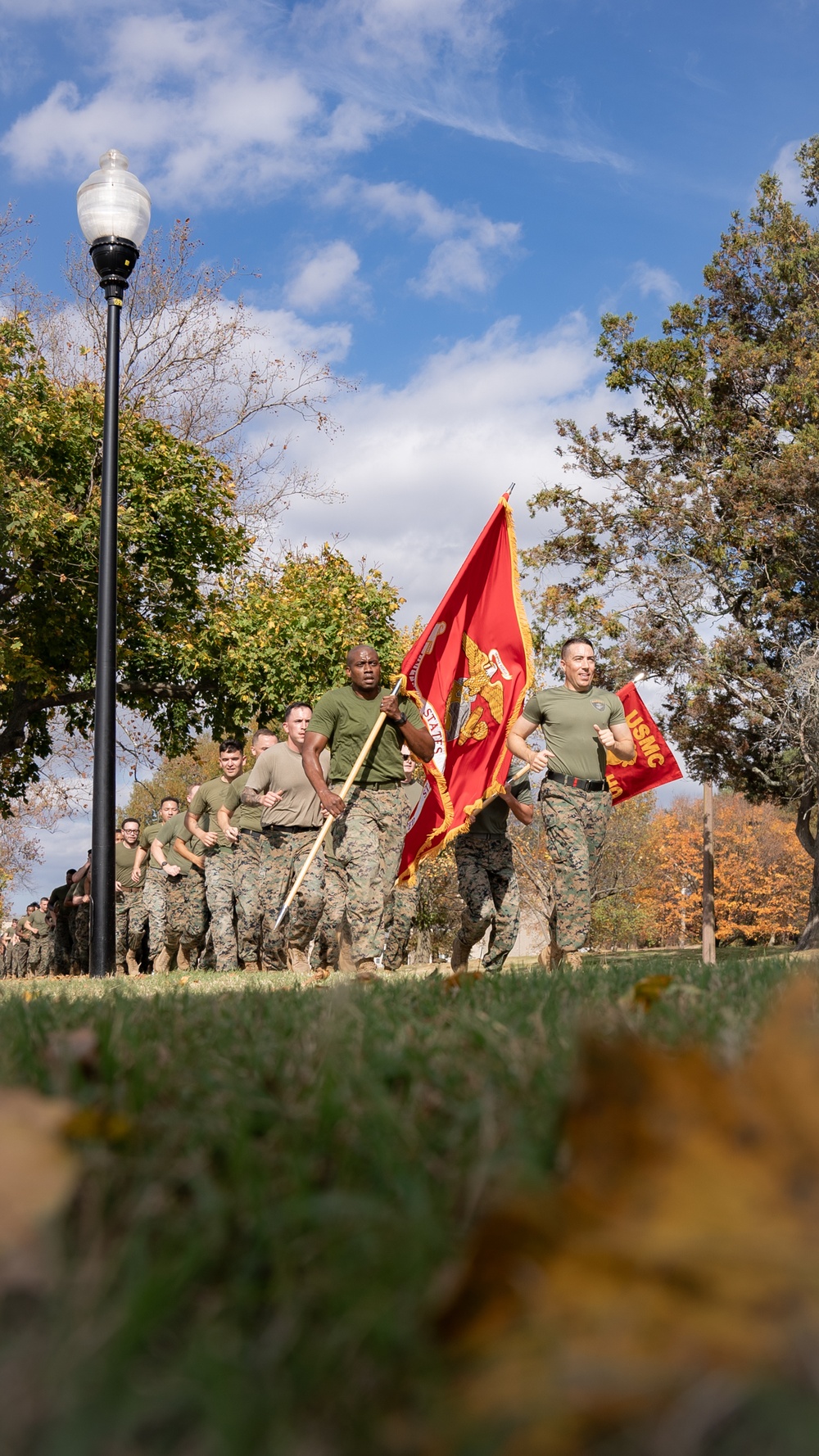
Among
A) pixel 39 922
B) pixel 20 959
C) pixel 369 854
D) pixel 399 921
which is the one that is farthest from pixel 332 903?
pixel 20 959

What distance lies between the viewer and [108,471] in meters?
10.9

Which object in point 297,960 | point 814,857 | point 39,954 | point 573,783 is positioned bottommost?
point 297,960

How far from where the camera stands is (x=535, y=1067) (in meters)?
1.84

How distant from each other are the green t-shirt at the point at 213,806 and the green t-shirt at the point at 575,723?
589cm

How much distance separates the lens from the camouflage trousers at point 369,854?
8812 mm

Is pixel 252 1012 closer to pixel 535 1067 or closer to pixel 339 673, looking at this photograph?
pixel 535 1067

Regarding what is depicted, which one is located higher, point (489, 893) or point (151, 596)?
point (151, 596)

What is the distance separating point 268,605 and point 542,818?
1174 cm

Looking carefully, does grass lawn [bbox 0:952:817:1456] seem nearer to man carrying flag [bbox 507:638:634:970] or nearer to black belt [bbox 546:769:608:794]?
man carrying flag [bbox 507:638:634:970]

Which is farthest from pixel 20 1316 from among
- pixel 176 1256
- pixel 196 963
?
pixel 196 963

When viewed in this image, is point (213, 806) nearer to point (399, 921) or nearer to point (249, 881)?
point (249, 881)

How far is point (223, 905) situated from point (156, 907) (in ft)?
12.3

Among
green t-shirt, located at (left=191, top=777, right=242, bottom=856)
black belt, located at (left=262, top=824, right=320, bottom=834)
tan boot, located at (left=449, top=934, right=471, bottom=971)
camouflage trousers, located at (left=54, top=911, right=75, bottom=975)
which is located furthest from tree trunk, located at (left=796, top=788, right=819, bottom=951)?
tan boot, located at (left=449, top=934, right=471, bottom=971)

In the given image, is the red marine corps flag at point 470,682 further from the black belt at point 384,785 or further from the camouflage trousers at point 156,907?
the camouflage trousers at point 156,907
